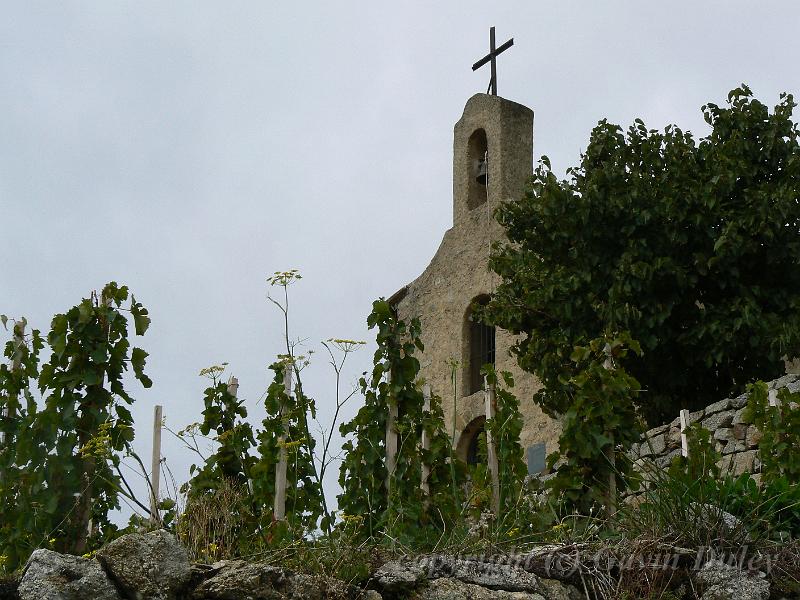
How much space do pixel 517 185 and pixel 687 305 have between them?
511 cm

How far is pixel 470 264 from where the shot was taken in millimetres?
17781

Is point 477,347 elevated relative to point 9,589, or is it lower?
elevated

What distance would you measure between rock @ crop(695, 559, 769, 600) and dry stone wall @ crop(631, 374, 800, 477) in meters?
4.66

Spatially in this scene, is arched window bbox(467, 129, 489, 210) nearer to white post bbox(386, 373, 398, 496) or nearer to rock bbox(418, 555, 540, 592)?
white post bbox(386, 373, 398, 496)

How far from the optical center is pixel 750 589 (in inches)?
209

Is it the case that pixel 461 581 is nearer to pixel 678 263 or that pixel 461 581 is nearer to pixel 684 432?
pixel 684 432

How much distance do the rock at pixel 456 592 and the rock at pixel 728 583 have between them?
904 millimetres

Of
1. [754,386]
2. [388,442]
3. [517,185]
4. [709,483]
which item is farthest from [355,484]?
[517,185]

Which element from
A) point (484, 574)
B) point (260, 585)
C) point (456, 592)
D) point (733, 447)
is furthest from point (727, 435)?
point (260, 585)

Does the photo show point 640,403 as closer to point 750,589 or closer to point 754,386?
point 754,386

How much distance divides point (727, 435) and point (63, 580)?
7.86 meters

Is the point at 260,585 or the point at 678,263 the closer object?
the point at 260,585

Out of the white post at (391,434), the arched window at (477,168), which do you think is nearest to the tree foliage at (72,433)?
the white post at (391,434)

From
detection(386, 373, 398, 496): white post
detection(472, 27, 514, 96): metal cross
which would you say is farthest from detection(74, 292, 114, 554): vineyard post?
detection(472, 27, 514, 96): metal cross
